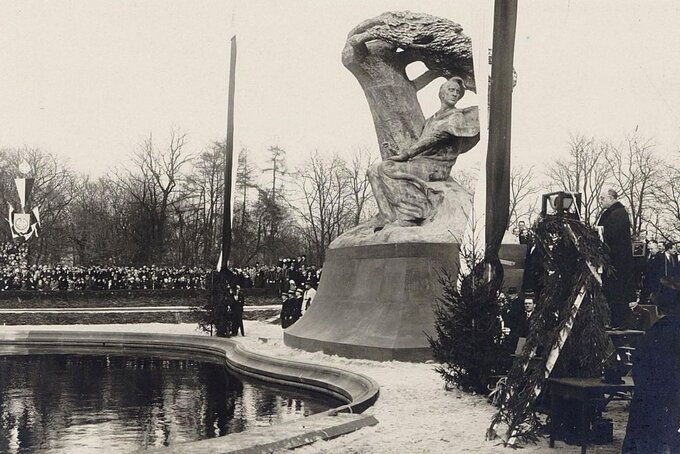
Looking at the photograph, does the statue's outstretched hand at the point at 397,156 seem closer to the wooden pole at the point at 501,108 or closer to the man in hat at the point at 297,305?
the wooden pole at the point at 501,108

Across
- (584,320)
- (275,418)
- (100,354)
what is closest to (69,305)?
(100,354)

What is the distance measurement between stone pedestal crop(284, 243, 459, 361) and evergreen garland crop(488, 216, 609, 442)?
6.78 m

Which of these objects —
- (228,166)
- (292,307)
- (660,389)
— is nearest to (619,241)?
(660,389)

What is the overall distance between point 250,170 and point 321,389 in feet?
143

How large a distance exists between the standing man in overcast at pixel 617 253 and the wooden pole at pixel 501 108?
163 centimetres

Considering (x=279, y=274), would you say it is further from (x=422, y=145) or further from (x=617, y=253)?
(x=617, y=253)

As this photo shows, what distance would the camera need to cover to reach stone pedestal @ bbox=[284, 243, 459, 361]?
1415cm

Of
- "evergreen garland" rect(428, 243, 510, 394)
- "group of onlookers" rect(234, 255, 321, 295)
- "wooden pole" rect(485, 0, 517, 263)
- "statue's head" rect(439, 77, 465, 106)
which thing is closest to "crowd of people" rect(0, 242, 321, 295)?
"group of onlookers" rect(234, 255, 321, 295)

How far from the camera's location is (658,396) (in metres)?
5.25

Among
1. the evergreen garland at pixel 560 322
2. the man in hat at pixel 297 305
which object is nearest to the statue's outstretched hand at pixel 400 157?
the man in hat at pixel 297 305

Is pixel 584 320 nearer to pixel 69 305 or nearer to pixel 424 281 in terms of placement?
pixel 424 281

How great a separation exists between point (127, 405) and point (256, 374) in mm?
3425

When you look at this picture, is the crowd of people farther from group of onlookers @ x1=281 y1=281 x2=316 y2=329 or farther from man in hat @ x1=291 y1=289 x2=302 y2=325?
group of onlookers @ x1=281 y1=281 x2=316 y2=329

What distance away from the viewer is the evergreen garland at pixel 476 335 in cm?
1005
